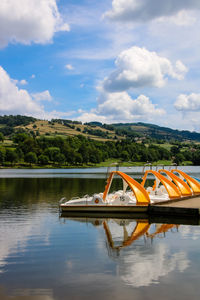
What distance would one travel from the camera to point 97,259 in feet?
58.5

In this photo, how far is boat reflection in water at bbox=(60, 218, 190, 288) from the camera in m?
15.4

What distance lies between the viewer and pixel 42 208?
3675 centimetres

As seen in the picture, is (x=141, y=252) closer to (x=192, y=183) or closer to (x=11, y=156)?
(x=192, y=183)

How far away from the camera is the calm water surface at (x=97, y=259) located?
13672 millimetres

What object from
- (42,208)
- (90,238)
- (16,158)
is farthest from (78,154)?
(90,238)

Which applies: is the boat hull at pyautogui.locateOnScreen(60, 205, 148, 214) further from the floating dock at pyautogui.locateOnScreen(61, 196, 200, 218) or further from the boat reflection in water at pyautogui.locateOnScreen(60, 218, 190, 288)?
the boat reflection in water at pyautogui.locateOnScreen(60, 218, 190, 288)

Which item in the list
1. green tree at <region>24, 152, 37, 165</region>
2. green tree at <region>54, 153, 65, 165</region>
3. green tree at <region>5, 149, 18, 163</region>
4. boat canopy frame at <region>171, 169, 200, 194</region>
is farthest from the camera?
green tree at <region>54, 153, 65, 165</region>

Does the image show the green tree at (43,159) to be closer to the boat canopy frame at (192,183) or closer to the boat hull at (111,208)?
the boat canopy frame at (192,183)

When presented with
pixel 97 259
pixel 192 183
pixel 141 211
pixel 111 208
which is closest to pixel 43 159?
pixel 192 183

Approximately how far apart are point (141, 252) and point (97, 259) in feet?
9.71

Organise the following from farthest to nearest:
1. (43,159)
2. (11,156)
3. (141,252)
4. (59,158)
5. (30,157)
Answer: (59,158), (43,159), (30,157), (11,156), (141,252)

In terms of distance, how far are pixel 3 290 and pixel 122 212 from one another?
2061 cm

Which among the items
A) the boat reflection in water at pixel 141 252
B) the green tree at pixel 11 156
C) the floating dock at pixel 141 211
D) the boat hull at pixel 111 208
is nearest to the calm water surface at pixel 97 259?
the boat reflection in water at pixel 141 252

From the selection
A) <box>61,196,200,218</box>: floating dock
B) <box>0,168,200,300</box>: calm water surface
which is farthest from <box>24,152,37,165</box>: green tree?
<box>0,168,200,300</box>: calm water surface
